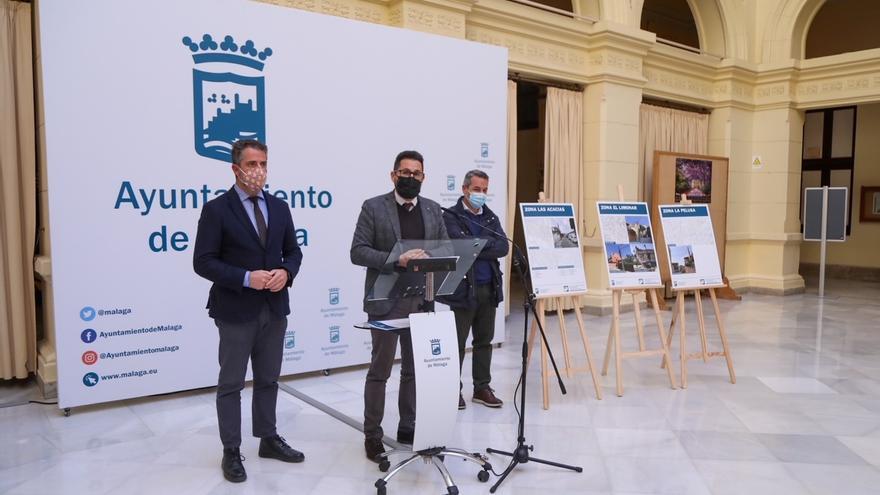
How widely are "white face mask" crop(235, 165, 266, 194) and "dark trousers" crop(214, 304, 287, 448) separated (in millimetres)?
599

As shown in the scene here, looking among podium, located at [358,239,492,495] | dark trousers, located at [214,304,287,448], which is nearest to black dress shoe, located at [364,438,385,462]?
podium, located at [358,239,492,495]

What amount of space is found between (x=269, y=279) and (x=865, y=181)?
39.9ft

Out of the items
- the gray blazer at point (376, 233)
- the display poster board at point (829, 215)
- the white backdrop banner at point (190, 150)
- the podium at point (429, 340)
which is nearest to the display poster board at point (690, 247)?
the white backdrop banner at point (190, 150)

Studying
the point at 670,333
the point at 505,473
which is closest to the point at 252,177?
the point at 505,473

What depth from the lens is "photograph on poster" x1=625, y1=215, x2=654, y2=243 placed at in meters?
4.73

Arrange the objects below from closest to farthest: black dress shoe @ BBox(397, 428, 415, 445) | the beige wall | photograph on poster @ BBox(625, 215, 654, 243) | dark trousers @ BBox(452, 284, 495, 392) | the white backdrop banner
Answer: black dress shoe @ BBox(397, 428, 415, 445), the white backdrop banner, dark trousers @ BBox(452, 284, 495, 392), photograph on poster @ BBox(625, 215, 654, 243), the beige wall

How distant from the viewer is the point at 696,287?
484 centimetres

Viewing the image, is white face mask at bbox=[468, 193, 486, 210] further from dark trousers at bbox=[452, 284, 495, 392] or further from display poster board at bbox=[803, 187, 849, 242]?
display poster board at bbox=[803, 187, 849, 242]

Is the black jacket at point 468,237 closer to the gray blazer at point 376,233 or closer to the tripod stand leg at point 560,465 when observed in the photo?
the gray blazer at point 376,233

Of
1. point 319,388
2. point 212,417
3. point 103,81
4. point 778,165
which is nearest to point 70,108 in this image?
point 103,81

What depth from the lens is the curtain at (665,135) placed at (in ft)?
27.6

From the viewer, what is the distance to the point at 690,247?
489cm

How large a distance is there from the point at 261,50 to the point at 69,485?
295 cm

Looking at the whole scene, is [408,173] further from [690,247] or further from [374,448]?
[690,247]
